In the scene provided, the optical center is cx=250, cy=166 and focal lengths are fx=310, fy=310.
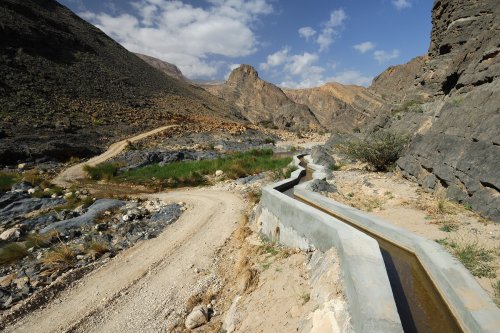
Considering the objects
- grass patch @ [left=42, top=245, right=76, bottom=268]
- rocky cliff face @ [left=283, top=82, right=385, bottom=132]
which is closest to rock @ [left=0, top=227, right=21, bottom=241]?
grass patch @ [left=42, top=245, right=76, bottom=268]

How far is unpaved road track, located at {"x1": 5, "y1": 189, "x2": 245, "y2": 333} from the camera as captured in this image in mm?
6676

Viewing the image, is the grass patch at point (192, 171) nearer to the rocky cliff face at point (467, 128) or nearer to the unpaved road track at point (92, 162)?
the unpaved road track at point (92, 162)

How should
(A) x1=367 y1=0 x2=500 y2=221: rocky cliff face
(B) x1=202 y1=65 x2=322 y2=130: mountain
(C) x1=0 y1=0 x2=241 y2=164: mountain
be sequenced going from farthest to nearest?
(B) x1=202 y1=65 x2=322 y2=130: mountain → (C) x1=0 y1=0 x2=241 y2=164: mountain → (A) x1=367 y1=0 x2=500 y2=221: rocky cliff face

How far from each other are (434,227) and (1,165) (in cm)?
2616

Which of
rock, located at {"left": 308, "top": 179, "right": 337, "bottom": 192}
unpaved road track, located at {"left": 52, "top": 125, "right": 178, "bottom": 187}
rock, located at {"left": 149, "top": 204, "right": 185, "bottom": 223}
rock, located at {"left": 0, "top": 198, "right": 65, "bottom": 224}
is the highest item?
rock, located at {"left": 308, "top": 179, "right": 337, "bottom": 192}

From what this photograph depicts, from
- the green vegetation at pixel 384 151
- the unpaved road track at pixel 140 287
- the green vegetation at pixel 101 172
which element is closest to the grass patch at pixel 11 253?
the unpaved road track at pixel 140 287

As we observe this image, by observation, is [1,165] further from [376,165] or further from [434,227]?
[434,227]

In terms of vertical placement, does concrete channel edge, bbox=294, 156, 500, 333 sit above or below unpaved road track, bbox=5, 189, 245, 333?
above

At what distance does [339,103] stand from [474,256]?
113664 mm

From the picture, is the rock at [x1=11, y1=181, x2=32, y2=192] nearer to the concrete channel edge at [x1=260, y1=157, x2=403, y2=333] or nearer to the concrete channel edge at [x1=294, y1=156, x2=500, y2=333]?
the concrete channel edge at [x1=260, y1=157, x2=403, y2=333]

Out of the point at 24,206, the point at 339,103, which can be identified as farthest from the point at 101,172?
the point at 339,103

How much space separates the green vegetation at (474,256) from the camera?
4551mm

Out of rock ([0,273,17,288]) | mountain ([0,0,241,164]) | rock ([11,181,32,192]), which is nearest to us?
rock ([0,273,17,288])

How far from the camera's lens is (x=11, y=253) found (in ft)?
30.0
